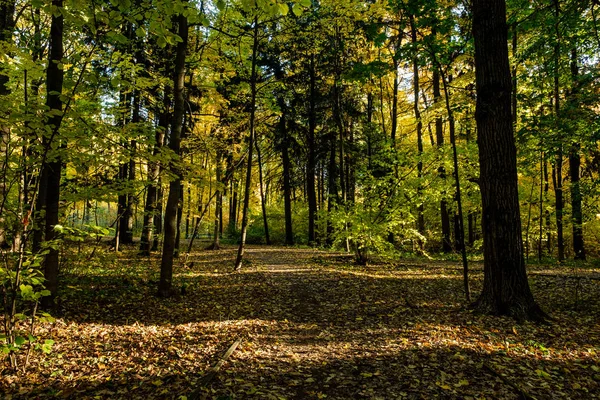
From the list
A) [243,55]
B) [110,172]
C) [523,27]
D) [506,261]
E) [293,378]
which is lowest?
[293,378]

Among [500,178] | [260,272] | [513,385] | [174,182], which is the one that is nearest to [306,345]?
[513,385]

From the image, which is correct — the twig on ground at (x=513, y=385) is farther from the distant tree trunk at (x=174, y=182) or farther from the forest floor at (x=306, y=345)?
the distant tree trunk at (x=174, y=182)

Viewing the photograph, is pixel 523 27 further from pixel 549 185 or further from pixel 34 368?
pixel 549 185

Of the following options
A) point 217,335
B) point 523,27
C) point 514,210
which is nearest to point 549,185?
point 523,27

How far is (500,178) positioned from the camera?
227 inches

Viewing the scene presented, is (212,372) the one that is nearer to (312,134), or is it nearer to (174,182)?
(174,182)

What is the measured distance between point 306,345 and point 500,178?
423cm

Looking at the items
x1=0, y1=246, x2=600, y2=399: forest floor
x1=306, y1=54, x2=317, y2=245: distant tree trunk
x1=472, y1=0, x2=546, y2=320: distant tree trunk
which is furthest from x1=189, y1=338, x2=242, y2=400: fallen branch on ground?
x1=306, y1=54, x2=317, y2=245: distant tree trunk

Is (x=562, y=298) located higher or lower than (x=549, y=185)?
lower

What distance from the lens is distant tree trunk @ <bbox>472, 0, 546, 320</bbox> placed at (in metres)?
5.71

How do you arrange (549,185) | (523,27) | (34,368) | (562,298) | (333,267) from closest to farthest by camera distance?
(34,368)
(523,27)
(562,298)
(333,267)
(549,185)

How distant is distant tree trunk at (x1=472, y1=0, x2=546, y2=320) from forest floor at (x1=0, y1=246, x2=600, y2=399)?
0.50 meters

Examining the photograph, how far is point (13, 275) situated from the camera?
3.33 meters

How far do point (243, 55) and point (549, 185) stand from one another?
17625 mm
